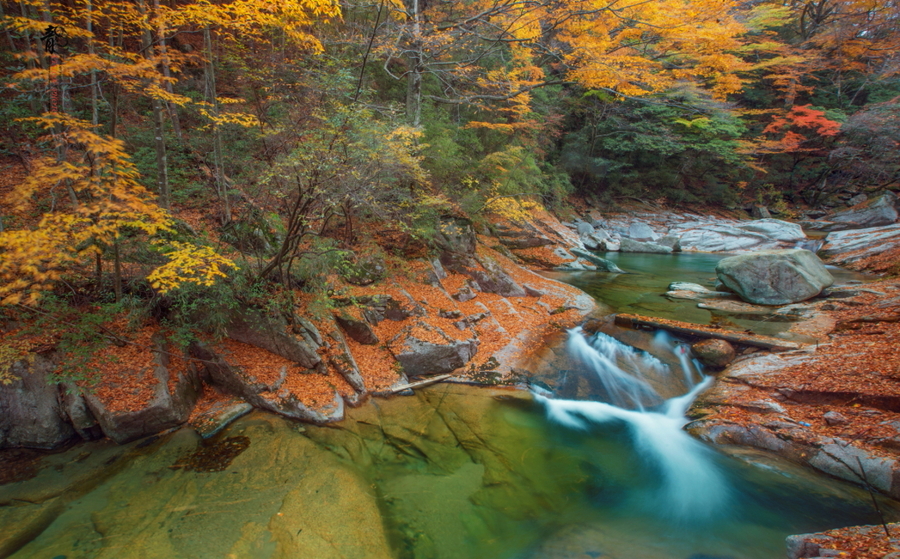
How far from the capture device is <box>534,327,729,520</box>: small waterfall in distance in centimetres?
470

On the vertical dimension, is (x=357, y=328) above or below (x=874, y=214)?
below

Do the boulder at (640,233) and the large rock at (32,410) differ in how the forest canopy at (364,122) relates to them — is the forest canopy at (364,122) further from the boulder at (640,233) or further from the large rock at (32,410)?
the boulder at (640,233)

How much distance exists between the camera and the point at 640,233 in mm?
21156

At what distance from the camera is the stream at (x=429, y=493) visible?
3.62 meters

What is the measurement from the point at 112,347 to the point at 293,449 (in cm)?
301

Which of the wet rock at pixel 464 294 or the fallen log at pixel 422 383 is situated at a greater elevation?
the wet rock at pixel 464 294

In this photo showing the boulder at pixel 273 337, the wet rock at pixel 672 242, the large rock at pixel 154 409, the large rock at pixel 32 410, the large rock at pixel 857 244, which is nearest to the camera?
the large rock at pixel 32 410

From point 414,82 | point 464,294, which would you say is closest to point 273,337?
point 464,294

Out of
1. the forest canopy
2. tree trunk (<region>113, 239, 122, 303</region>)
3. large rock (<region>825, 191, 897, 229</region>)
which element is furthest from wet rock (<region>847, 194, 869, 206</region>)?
tree trunk (<region>113, 239, 122, 303</region>)

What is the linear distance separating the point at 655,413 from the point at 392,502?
4920 mm

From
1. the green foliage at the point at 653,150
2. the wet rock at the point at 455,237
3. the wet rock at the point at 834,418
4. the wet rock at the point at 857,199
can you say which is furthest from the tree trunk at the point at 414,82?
the wet rock at the point at 857,199

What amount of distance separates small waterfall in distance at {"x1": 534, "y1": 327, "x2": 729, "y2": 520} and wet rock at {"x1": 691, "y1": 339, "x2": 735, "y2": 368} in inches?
9.1

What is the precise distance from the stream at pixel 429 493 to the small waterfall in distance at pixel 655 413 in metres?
0.03

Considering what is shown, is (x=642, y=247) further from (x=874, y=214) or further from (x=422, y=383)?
(x=422, y=383)
